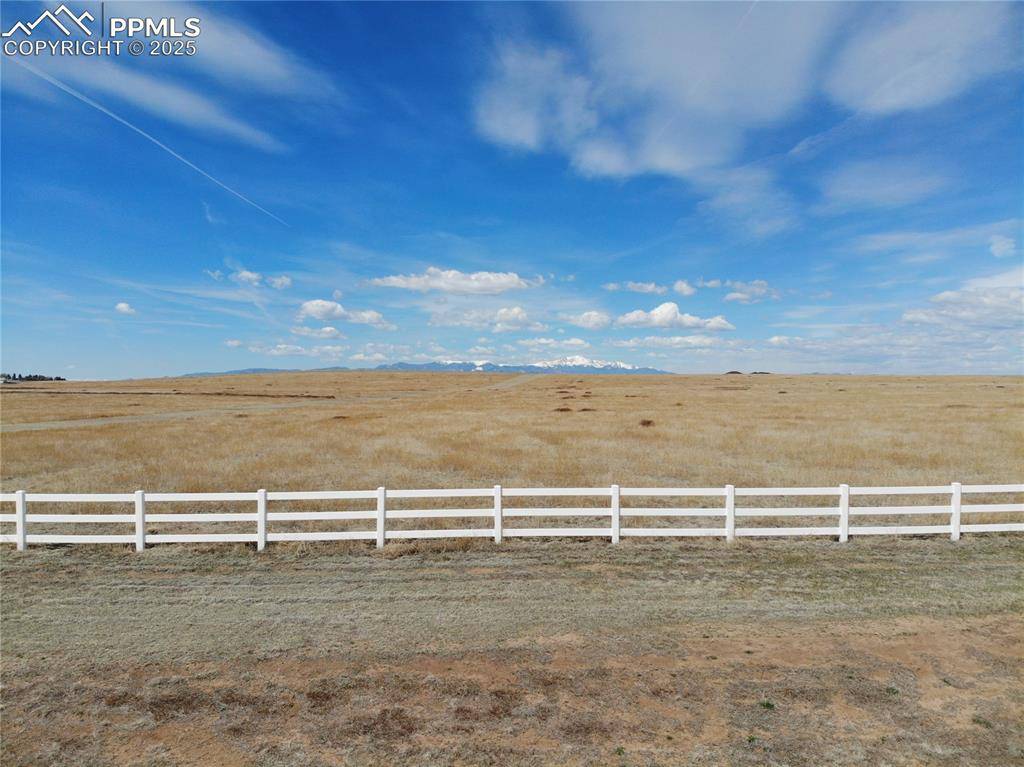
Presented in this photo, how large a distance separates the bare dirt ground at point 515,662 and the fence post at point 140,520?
762mm

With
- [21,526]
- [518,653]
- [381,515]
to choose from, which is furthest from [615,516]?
[21,526]

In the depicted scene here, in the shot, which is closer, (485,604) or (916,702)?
(916,702)

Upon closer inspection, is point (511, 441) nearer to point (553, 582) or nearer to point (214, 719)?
point (553, 582)

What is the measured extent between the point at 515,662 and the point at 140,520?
9474 millimetres

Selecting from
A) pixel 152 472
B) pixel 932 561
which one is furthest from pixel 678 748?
pixel 152 472

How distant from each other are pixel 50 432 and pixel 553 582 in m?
39.5

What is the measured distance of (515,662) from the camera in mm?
7168

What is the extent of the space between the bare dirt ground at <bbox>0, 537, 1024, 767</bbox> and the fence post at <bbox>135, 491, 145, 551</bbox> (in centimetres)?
76

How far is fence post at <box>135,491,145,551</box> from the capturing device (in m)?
11.8

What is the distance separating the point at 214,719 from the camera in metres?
6.07

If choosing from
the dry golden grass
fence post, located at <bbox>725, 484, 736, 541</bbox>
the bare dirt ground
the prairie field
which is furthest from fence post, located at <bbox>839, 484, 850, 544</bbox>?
the dry golden grass

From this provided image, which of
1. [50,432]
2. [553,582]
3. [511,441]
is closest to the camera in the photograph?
[553,582]

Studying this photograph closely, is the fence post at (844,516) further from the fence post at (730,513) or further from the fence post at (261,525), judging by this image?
the fence post at (261,525)

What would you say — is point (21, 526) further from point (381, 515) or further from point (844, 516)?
point (844, 516)
